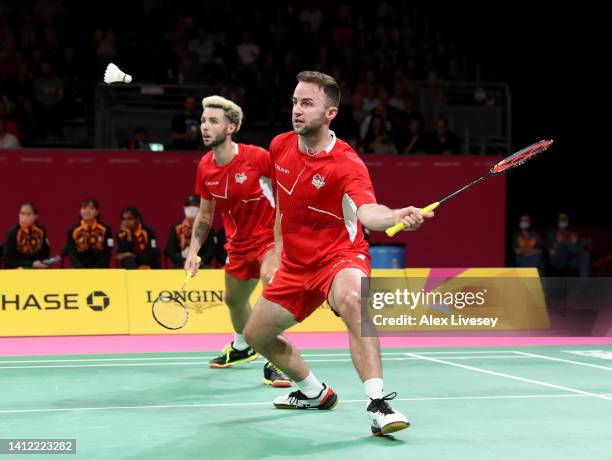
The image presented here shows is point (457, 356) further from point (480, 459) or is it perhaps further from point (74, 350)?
point (480, 459)

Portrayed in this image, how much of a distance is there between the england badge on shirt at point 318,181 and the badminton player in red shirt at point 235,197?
2185 millimetres

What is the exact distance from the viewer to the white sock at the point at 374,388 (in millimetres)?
5465

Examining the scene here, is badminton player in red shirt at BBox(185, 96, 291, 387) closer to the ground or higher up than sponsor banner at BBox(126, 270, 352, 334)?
higher up

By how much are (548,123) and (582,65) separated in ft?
4.15

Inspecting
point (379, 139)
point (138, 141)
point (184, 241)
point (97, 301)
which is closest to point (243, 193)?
point (97, 301)

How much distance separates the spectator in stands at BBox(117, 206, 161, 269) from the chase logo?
1467mm

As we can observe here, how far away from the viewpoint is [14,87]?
16.2 meters

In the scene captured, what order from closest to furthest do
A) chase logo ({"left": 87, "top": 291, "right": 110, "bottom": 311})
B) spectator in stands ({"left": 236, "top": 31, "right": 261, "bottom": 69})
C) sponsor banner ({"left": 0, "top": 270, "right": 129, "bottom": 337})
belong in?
sponsor banner ({"left": 0, "top": 270, "right": 129, "bottom": 337}) → chase logo ({"left": 87, "top": 291, "right": 110, "bottom": 311}) → spectator in stands ({"left": 236, "top": 31, "right": 261, "bottom": 69})

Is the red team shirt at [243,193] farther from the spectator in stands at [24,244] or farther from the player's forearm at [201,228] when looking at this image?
the spectator in stands at [24,244]

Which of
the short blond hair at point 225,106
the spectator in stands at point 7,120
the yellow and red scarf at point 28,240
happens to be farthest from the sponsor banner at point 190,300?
the spectator in stands at point 7,120

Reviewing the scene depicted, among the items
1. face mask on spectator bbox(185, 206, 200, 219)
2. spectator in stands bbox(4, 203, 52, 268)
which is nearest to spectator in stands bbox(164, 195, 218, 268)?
face mask on spectator bbox(185, 206, 200, 219)

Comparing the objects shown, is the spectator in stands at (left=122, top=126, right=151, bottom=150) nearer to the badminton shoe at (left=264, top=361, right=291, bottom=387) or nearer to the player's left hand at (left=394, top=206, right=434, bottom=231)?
the badminton shoe at (left=264, top=361, right=291, bottom=387)

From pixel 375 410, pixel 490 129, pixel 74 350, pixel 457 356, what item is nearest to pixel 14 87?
pixel 74 350

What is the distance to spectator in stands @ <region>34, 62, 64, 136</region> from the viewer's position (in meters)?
16.2
